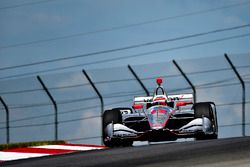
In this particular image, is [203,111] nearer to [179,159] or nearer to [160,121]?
Result: [160,121]

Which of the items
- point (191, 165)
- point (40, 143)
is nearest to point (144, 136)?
point (40, 143)

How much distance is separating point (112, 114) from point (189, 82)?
14.3 feet

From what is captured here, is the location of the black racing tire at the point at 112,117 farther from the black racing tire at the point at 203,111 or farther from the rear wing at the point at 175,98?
the black racing tire at the point at 203,111

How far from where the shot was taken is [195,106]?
41.8 ft

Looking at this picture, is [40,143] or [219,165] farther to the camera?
[40,143]

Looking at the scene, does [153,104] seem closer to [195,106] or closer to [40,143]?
[195,106]

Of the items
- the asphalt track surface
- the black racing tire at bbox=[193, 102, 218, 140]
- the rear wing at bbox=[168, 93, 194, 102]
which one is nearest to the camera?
the asphalt track surface

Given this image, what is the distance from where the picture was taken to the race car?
41.5 feet

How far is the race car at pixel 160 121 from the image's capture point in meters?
12.7

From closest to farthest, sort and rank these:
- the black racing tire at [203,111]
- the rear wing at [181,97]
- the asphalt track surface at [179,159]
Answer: the asphalt track surface at [179,159] < the black racing tire at [203,111] < the rear wing at [181,97]

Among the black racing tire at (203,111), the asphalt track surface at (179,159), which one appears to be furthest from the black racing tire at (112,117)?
the asphalt track surface at (179,159)

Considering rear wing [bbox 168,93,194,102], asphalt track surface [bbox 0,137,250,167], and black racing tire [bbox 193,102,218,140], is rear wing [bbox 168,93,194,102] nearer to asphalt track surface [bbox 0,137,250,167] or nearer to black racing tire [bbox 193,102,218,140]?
black racing tire [bbox 193,102,218,140]

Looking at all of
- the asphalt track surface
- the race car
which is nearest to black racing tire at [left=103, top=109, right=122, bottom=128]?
the race car

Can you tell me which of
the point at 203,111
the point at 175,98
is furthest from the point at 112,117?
the point at 203,111
